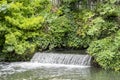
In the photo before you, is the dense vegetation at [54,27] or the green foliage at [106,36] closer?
the green foliage at [106,36]

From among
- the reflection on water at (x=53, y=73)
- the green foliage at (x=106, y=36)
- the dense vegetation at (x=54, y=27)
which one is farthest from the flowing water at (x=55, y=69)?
the dense vegetation at (x=54, y=27)

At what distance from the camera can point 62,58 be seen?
17.7 metres

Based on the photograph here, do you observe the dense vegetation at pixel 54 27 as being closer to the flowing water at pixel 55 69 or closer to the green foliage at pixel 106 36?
the green foliage at pixel 106 36

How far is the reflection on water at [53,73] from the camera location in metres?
14.9

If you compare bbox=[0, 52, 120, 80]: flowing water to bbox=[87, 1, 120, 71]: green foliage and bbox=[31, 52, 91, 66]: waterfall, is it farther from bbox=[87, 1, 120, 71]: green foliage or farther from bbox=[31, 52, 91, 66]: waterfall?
bbox=[87, 1, 120, 71]: green foliage

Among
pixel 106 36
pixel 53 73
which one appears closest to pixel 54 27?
pixel 106 36

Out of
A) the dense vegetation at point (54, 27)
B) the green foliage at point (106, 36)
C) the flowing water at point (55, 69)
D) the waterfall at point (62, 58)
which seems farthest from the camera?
the dense vegetation at point (54, 27)

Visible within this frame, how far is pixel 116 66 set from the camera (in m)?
15.9

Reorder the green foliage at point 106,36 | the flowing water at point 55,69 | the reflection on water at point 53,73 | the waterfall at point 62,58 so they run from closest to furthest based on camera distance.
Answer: the reflection on water at point 53,73 → the flowing water at point 55,69 → the green foliage at point 106,36 → the waterfall at point 62,58

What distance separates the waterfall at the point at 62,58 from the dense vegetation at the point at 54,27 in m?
0.43

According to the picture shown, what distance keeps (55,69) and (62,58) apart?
1.40 metres

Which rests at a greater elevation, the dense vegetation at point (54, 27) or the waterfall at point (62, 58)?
the dense vegetation at point (54, 27)

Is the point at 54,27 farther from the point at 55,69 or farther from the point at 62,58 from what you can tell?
the point at 55,69

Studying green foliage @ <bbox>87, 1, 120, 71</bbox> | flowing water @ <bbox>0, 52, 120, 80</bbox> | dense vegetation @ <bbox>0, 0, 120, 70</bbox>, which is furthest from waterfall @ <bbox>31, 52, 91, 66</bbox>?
green foliage @ <bbox>87, 1, 120, 71</bbox>
